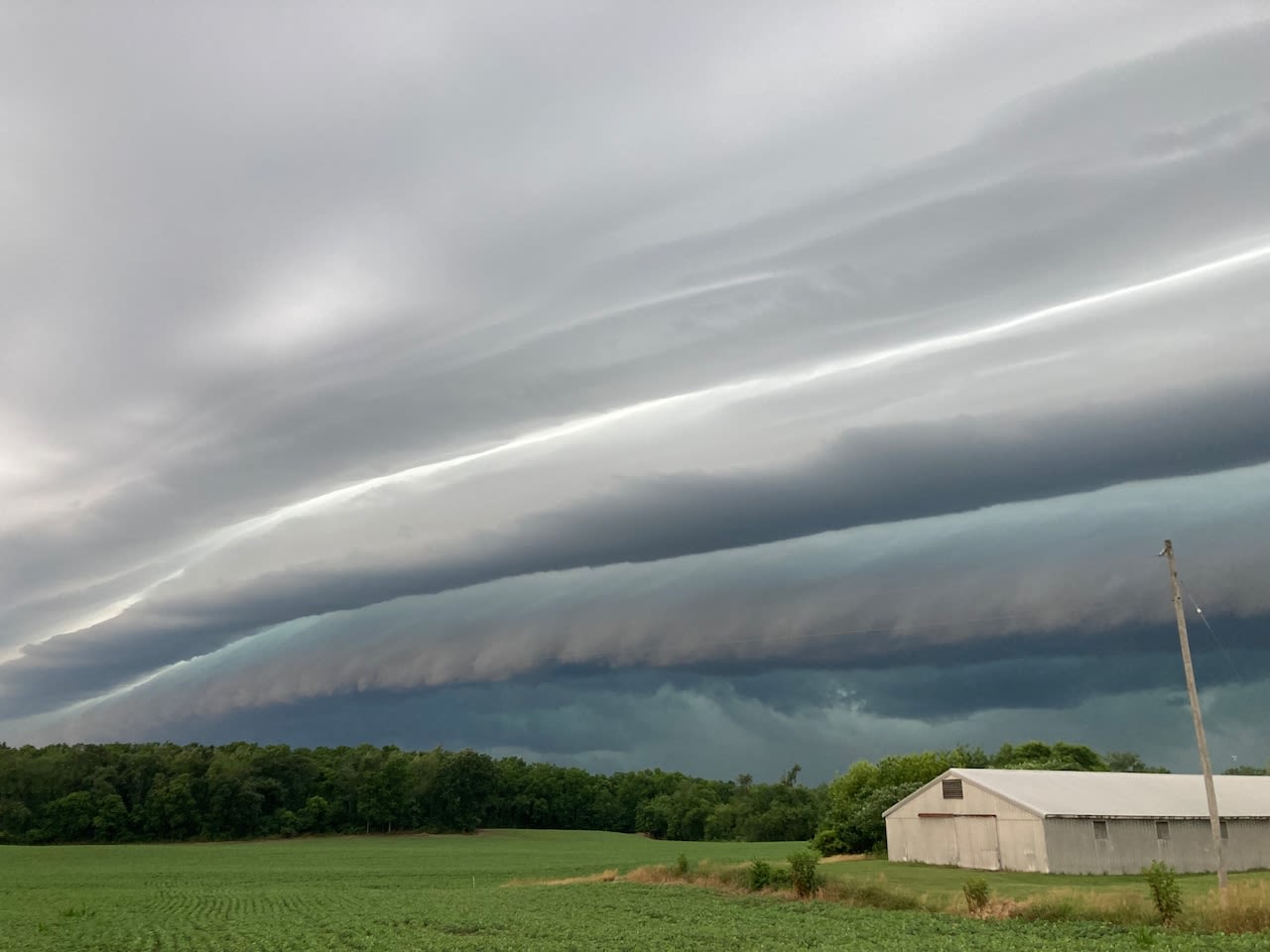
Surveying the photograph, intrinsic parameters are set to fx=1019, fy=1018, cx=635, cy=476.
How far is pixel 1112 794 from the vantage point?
63000 millimetres

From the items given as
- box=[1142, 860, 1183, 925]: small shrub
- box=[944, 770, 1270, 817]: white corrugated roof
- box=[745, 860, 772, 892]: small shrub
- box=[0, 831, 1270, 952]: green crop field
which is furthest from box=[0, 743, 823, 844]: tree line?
box=[1142, 860, 1183, 925]: small shrub

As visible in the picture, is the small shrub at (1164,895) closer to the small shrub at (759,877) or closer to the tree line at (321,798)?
the small shrub at (759,877)

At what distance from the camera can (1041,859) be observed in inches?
2174

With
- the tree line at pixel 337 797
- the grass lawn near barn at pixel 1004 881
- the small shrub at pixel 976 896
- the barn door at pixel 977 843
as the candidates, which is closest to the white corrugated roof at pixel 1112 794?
the barn door at pixel 977 843

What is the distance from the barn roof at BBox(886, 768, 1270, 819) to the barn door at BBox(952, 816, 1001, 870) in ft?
6.99

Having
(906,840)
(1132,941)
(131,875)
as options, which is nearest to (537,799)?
(131,875)

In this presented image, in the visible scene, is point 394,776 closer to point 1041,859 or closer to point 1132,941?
point 1041,859

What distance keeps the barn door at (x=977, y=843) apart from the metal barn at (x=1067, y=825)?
58mm

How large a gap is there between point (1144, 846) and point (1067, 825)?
583cm

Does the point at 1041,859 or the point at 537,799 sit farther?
the point at 537,799

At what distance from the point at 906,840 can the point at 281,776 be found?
104 metres

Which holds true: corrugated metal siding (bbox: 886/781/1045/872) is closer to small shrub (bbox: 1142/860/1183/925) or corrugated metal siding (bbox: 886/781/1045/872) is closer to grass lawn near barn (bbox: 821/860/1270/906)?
grass lawn near barn (bbox: 821/860/1270/906)

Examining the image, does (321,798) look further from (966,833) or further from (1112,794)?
(1112,794)

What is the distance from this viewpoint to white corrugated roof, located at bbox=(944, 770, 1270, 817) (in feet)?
191
